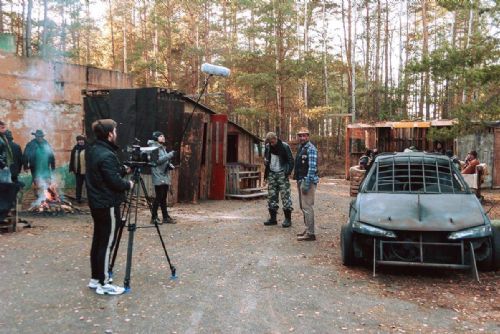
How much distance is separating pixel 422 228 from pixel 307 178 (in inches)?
111

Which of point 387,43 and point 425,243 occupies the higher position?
point 387,43

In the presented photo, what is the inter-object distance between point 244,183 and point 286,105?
15607 mm

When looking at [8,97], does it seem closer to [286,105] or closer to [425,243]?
[425,243]

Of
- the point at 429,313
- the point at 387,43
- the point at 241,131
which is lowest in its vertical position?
the point at 429,313

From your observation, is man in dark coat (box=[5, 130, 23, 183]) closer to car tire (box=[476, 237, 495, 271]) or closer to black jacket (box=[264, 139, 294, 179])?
black jacket (box=[264, 139, 294, 179])

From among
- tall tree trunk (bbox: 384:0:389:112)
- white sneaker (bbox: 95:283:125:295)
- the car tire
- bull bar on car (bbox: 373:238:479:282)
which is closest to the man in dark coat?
white sneaker (bbox: 95:283:125:295)

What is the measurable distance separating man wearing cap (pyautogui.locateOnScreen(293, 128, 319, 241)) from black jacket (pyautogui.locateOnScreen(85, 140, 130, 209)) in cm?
398

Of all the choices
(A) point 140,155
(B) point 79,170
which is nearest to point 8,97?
(B) point 79,170

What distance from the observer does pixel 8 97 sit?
41.4ft

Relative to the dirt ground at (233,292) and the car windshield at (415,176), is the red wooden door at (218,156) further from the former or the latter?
the car windshield at (415,176)

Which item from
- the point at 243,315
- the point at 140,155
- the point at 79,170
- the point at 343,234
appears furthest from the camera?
the point at 79,170

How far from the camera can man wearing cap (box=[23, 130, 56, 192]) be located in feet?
37.2

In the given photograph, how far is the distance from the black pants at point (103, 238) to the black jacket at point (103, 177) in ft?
0.36

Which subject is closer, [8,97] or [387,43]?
[8,97]
